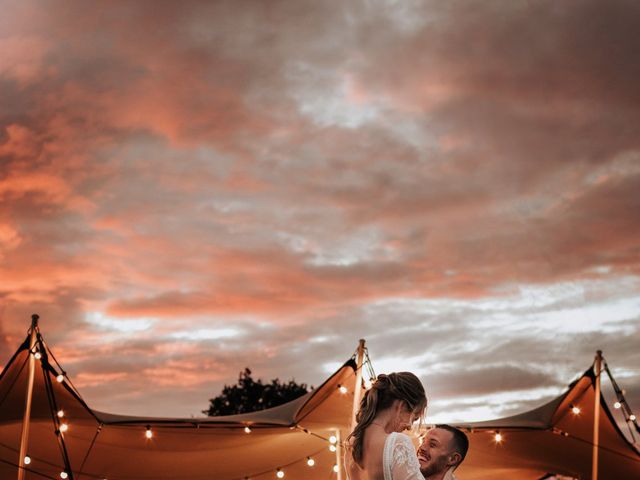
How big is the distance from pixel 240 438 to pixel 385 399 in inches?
234

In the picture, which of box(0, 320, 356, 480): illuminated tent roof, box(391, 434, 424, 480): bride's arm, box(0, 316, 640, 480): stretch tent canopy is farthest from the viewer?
box(0, 316, 640, 480): stretch tent canopy

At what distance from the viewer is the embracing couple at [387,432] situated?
119 inches

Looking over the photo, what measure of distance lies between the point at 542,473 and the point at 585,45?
6072 millimetres

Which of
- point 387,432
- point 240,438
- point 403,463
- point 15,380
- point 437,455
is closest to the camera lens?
point 403,463

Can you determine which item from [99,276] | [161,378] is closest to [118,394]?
[161,378]

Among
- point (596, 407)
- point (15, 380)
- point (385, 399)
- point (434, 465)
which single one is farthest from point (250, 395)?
point (385, 399)

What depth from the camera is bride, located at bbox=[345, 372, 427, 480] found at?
3031mm

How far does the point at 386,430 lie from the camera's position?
319cm

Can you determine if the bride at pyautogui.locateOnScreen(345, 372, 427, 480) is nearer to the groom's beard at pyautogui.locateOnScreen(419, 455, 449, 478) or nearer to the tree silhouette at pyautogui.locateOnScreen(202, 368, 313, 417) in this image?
the groom's beard at pyautogui.locateOnScreen(419, 455, 449, 478)

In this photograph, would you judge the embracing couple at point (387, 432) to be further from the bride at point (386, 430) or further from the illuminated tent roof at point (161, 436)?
the illuminated tent roof at point (161, 436)

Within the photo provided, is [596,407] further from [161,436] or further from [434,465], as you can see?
[434,465]

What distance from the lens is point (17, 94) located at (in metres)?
10.9

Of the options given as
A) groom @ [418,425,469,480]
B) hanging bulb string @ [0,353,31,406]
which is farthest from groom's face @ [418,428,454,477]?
hanging bulb string @ [0,353,31,406]

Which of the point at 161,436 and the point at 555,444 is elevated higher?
the point at 161,436
